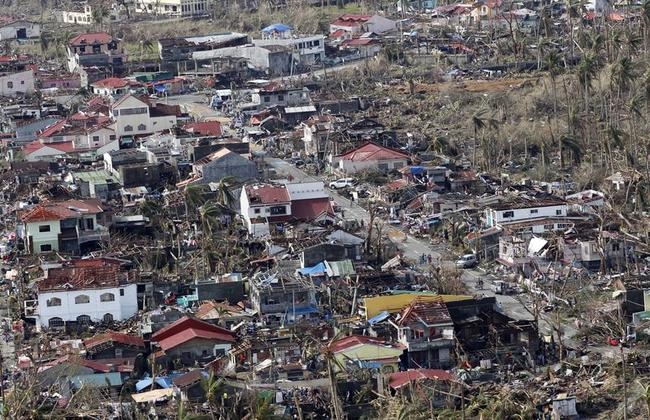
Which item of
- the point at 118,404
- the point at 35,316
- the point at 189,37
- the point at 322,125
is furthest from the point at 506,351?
the point at 189,37

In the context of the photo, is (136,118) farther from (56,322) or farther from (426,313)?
(426,313)

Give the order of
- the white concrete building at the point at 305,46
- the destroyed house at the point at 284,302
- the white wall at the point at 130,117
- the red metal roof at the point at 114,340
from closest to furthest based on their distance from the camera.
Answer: the red metal roof at the point at 114,340, the destroyed house at the point at 284,302, the white wall at the point at 130,117, the white concrete building at the point at 305,46

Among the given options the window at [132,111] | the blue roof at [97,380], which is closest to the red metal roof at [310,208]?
the blue roof at [97,380]

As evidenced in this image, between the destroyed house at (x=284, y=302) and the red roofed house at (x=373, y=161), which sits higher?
the destroyed house at (x=284, y=302)

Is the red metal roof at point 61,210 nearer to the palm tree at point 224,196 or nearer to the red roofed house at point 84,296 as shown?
the palm tree at point 224,196

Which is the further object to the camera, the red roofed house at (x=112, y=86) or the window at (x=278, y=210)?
the red roofed house at (x=112, y=86)

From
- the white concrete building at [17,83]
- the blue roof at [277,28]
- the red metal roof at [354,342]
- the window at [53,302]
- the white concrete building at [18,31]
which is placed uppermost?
the red metal roof at [354,342]
